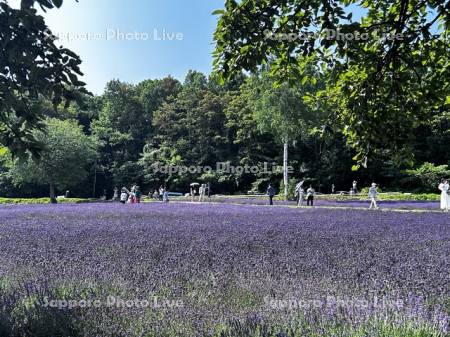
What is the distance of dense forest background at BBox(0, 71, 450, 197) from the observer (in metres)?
38.0

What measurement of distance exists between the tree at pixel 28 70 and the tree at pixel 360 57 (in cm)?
153

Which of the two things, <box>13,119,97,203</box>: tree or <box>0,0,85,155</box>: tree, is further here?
<box>13,119,97,203</box>: tree

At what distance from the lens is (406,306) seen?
11.4 ft

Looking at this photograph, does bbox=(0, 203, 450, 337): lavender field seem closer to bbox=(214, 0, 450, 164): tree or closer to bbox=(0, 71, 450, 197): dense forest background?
bbox=(214, 0, 450, 164): tree

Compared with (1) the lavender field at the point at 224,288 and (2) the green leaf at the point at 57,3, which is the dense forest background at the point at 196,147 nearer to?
(1) the lavender field at the point at 224,288

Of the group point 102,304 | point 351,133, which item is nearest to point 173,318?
point 102,304

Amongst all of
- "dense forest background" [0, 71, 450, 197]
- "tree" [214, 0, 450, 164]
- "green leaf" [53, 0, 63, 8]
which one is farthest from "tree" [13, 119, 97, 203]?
"green leaf" [53, 0, 63, 8]

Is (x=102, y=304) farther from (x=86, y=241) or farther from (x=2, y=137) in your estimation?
(x=86, y=241)

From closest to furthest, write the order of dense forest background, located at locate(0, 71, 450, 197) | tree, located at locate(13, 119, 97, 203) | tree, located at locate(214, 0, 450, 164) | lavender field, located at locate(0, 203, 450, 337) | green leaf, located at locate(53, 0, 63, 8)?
green leaf, located at locate(53, 0, 63, 8) → lavender field, located at locate(0, 203, 450, 337) → tree, located at locate(214, 0, 450, 164) → tree, located at locate(13, 119, 97, 203) → dense forest background, located at locate(0, 71, 450, 197)

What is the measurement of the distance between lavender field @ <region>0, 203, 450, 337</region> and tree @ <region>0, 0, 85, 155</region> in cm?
141

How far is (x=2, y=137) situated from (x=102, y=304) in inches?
59.5

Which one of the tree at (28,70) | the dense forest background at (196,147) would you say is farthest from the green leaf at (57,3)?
the dense forest background at (196,147)

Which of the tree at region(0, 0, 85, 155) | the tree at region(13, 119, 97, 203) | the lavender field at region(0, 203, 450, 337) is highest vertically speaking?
the tree at region(13, 119, 97, 203)

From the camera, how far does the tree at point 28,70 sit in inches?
105
